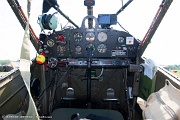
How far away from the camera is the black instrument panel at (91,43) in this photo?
294 cm

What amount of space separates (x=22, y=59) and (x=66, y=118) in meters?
1.14

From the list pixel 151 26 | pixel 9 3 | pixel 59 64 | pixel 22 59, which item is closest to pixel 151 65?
pixel 151 26

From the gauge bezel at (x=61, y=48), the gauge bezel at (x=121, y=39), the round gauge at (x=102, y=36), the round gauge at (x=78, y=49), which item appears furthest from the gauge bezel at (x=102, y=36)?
the gauge bezel at (x=61, y=48)

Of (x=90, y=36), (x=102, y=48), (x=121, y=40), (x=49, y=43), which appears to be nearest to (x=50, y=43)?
(x=49, y=43)

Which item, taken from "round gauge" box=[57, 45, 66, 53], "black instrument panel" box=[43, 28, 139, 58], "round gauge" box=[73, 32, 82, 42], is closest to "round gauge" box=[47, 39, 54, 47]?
"black instrument panel" box=[43, 28, 139, 58]

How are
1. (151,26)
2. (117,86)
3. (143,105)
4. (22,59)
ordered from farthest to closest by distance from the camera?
(117,86), (151,26), (143,105), (22,59)

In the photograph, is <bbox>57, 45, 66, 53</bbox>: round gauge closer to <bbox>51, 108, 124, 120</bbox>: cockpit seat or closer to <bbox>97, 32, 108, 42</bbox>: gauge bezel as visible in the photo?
<bbox>97, 32, 108, 42</bbox>: gauge bezel

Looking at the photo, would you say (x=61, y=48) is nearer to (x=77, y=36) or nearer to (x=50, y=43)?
(x=50, y=43)

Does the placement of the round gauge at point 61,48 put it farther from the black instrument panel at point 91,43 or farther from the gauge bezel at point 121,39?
the gauge bezel at point 121,39

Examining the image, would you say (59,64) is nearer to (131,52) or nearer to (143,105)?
(131,52)

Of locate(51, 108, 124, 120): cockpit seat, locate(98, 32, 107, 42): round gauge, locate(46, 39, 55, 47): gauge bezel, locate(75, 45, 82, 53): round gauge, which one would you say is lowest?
locate(51, 108, 124, 120): cockpit seat

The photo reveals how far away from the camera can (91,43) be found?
9.87ft

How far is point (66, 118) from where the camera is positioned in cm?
197

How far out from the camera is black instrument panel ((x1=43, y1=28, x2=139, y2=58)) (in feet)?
9.66
